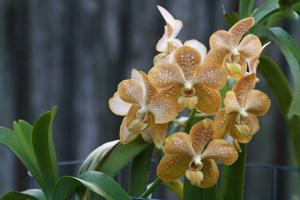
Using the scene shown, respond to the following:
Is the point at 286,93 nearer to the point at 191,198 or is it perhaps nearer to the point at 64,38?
the point at 191,198

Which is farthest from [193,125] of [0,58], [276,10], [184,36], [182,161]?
[0,58]

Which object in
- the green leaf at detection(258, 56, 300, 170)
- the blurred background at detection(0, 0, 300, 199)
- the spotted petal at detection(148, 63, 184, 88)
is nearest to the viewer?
the spotted petal at detection(148, 63, 184, 88)

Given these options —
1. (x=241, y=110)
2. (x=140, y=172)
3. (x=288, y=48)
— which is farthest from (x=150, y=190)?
(x=288, y=48)

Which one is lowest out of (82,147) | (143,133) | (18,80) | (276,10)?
(82,147)

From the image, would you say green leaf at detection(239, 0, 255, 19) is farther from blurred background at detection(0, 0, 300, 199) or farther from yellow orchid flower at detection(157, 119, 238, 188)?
blurred background at detection(0, 0, 300, 199)

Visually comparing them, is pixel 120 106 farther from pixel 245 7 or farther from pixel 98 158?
pixel 245 7

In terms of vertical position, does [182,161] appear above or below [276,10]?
below

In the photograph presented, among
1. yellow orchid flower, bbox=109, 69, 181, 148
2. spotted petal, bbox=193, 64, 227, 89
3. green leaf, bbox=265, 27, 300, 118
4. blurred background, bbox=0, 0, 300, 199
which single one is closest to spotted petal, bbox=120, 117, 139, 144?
yellow orchid flower, bbox=109, 69, 181, 148
